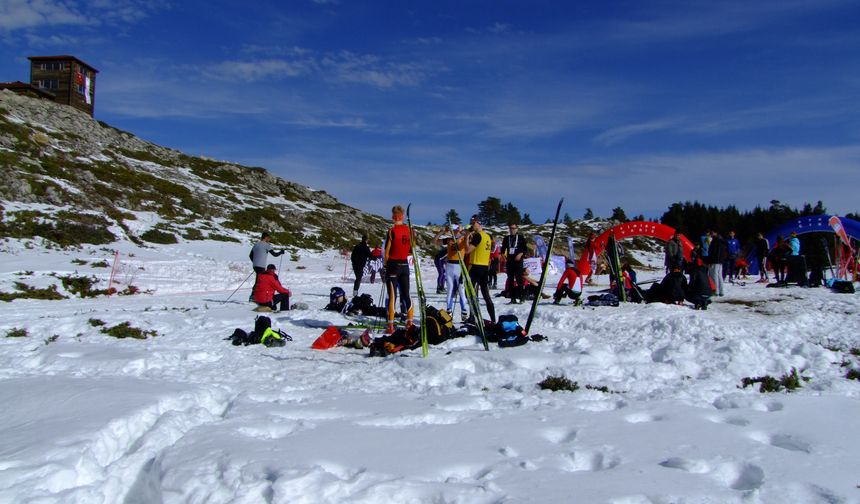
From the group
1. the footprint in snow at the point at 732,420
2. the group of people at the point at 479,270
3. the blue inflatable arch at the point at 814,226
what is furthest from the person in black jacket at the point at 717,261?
the footprint in snow at the point at 732,420

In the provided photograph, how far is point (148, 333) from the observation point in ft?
33.2

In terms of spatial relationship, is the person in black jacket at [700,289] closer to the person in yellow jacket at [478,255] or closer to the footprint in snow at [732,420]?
the person in yellow jacket at [478,255]

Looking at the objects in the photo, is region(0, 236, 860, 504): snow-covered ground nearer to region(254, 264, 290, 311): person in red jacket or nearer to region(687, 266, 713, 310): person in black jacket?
region(687, 266, 713, 310): person in black jacket

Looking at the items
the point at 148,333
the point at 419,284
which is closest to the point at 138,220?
the point at 148,333

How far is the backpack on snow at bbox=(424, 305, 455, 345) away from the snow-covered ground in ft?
0.66

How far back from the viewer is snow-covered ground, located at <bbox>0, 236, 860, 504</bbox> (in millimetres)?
3494

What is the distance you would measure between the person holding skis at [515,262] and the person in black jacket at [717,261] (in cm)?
545

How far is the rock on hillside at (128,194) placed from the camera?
27.5m

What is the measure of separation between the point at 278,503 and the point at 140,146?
65.7 metres

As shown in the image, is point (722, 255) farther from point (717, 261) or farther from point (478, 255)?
point (478, 255)

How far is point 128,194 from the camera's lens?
35250 mm

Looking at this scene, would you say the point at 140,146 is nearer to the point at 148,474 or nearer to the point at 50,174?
the point at 50,174

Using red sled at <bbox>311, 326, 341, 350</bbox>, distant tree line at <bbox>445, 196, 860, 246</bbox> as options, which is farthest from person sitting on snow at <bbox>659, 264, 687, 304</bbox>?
distant tree line at <bbox>445, 196, 860, 246</bbox>

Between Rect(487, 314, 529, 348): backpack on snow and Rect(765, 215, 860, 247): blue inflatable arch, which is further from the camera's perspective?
Rect(765, 215, 860, 247): blue inflatable arch
